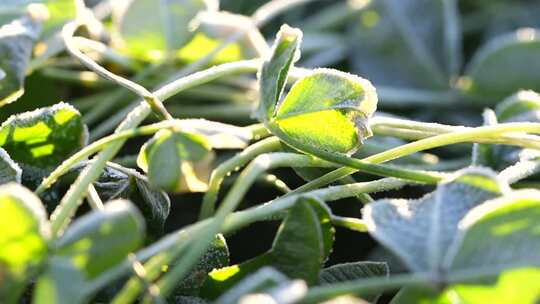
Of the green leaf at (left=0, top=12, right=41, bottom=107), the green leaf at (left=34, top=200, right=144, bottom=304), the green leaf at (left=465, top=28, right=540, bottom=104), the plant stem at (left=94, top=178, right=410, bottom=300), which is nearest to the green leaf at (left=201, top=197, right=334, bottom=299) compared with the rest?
the plant stem at (left=94, top=178, right=410, bottom=300)

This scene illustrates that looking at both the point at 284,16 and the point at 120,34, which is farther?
the point at 284,16

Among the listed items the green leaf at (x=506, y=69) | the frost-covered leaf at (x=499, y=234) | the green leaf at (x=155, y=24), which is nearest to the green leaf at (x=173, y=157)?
the frost-covered leaf at (x=499, y=234)

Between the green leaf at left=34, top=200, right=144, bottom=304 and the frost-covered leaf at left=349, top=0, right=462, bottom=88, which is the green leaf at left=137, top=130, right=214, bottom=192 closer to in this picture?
the green leaf at left=34, top=200, right=144, bottom=304

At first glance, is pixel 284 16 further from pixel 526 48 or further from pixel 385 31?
pixel 526 48

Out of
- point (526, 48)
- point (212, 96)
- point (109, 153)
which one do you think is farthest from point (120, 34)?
point (526, 48)

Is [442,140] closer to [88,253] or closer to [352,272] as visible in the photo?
[352,272]

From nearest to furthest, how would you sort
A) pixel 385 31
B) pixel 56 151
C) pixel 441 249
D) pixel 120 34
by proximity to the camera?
pixel 441 249, pixel 56 151, pixel 120 34, pixel 385 31
